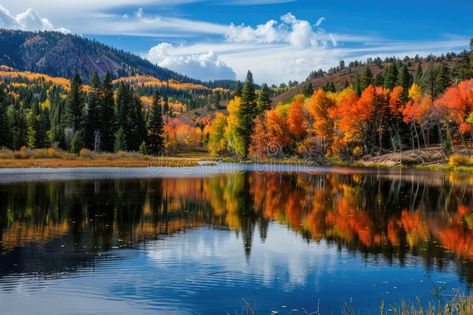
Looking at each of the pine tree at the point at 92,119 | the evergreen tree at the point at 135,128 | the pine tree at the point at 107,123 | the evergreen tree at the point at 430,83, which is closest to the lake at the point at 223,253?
the pine tree at the point at 92,119

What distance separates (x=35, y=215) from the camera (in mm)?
26406

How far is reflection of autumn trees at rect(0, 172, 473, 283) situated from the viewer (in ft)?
67.7

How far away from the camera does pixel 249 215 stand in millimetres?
29078

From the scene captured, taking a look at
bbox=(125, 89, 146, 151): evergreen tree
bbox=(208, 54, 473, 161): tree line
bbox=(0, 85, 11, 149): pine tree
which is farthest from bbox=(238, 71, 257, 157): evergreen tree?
bbox=(0, 85, 11, 149): pine tree

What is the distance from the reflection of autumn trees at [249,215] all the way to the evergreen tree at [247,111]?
6648cm

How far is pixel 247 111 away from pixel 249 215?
284 feet

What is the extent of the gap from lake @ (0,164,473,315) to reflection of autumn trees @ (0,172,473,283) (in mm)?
84

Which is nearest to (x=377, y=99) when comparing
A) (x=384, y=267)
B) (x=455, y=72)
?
(x=455, y=72)

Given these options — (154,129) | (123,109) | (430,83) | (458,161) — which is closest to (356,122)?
(458,161)

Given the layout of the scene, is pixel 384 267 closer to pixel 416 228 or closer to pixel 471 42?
pixel 416 228

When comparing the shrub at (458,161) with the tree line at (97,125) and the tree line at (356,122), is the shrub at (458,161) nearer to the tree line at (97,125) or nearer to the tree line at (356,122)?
the tree line at (356,122)

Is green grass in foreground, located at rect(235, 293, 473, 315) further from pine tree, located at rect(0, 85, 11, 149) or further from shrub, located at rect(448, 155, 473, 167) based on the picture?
pine tree, located at rect(0, 85, 11, 149)

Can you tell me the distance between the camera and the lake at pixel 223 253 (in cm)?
1319

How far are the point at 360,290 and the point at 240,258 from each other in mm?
5100
